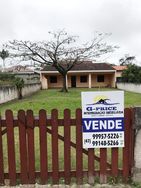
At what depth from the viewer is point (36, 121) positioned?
4.04m

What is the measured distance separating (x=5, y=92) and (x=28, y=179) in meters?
16.3

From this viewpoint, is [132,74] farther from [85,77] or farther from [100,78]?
[85,77]

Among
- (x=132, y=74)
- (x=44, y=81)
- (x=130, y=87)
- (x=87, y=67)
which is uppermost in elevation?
(x=87, y=67)

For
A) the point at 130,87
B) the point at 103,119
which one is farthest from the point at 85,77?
the point at 103,119

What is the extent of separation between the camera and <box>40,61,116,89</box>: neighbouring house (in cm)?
4388

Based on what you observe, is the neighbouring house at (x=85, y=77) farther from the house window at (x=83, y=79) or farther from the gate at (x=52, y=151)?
the gate at (x=52, y=151)

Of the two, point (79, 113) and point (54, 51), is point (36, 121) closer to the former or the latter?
point (79, 113)

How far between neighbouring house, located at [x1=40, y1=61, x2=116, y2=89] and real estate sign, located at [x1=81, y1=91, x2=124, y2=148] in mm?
39554

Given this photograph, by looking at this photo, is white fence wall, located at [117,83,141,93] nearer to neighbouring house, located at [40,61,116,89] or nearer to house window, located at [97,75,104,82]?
neighbouring house, located at [40,61,116,89]

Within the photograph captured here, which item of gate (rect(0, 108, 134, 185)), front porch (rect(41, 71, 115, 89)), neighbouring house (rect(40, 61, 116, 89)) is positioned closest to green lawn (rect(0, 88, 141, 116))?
gate (rect(0, 108, 134, 185))

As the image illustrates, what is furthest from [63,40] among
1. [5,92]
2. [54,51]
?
[5,92]

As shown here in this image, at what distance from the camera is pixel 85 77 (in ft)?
148

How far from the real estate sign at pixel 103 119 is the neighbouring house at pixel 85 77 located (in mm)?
39554

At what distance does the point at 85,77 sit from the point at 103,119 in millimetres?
41223
